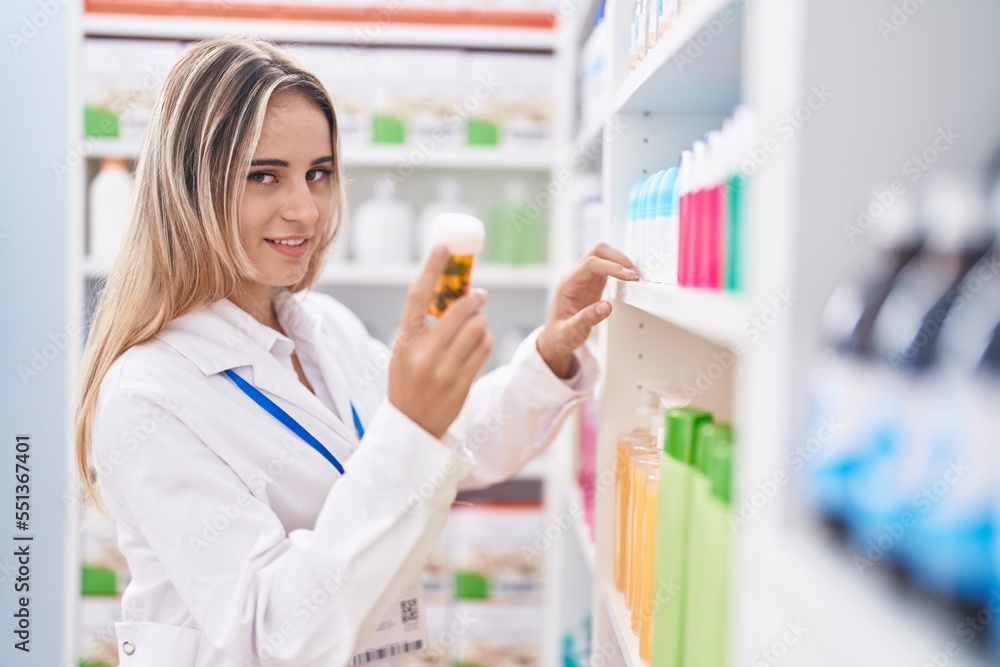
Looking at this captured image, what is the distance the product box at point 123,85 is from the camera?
2.37 meters

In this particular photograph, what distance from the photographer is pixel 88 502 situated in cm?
148

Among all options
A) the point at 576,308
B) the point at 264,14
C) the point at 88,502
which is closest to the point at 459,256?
the point at 576,308

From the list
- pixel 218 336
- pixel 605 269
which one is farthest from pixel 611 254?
pixel 218 336

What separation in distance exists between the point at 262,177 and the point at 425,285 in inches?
21.5

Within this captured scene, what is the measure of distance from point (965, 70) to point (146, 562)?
3.92 feet

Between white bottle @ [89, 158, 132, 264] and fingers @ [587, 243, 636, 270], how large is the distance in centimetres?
166

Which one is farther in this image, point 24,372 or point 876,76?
point 24,372

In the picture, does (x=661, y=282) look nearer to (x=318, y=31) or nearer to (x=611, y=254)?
(x=611, y=254)

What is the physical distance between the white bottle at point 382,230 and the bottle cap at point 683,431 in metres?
1.67

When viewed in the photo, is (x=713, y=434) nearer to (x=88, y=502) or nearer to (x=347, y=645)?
(x=347, y=645)

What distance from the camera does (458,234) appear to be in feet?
3.04

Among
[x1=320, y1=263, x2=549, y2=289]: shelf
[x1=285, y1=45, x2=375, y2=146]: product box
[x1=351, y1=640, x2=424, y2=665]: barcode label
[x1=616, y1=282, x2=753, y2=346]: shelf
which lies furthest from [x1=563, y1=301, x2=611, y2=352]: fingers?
[x1=285, y1=45, x2=375, y2=146]: product box

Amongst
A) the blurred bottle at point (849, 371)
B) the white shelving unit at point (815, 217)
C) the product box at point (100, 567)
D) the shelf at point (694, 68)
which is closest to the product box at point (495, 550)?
the product box at point (100, 567)

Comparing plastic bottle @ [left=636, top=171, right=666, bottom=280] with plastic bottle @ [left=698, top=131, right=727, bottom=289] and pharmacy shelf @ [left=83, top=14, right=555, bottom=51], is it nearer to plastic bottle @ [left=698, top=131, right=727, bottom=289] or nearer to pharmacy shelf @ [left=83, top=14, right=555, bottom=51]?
plastic bottle @ [left=698, top=131, right=727, bottom=289]
